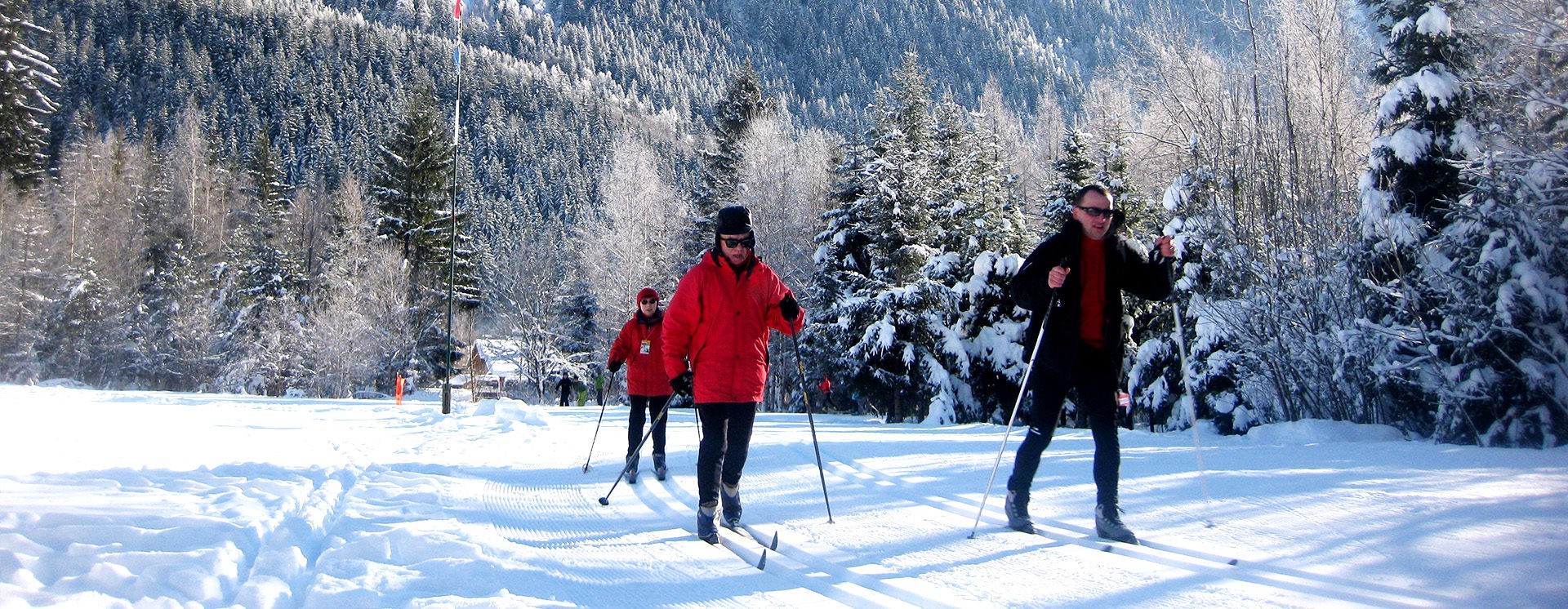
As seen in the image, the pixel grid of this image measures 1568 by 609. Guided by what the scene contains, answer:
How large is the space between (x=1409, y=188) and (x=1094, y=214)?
862cm

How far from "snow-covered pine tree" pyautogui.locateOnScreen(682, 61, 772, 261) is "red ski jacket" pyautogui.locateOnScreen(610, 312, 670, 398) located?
22820 millimetres

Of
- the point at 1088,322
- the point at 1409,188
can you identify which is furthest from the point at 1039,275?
the point at 1409,188

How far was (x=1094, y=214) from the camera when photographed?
427 centimetres

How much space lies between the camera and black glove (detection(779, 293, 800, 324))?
4645mm

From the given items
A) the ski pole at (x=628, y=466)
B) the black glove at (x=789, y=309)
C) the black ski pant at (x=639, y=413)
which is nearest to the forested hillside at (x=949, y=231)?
the black glove at (x=789, y=309)

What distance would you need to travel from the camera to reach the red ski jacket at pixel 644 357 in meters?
7.52

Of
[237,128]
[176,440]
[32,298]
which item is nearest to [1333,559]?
[176,440]

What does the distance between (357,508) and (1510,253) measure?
10.7m

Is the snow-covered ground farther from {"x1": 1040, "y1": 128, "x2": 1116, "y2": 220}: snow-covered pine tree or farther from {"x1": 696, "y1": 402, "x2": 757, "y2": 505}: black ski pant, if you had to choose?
{"x1": 1040, "y1": 128, "x2": 1116, "y2": 220}: snow-covered pine tree

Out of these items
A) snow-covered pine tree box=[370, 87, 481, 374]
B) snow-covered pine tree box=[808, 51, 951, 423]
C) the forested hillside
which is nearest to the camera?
the forested hillside

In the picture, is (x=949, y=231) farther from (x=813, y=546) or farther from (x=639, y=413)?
(x=813, y=546)

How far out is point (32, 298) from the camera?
123 feet

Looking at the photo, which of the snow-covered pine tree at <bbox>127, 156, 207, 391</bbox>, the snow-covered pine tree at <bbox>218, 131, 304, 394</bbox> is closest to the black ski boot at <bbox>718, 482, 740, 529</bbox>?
the snow-covered pine tree at <bbox>218, 131, 304, 394</bbox>

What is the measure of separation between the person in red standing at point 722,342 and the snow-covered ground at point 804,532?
0.44 meters
